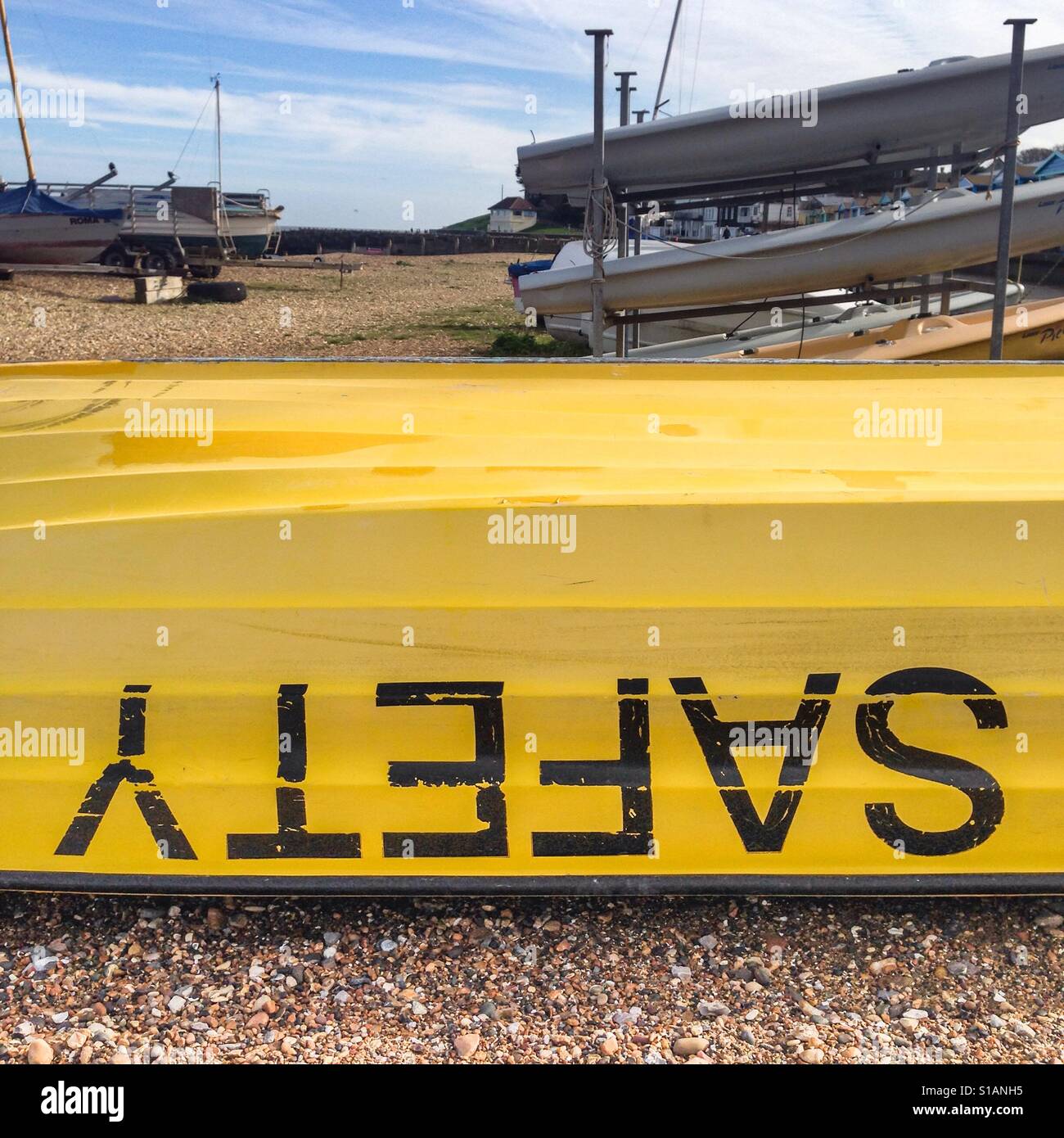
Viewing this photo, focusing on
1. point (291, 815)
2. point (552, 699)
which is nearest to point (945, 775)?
point (552, 699)

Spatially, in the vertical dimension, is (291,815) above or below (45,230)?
below

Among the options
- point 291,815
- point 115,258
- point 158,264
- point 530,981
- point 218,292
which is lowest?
point 530,981

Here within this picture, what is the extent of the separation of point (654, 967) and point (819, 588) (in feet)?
3.56

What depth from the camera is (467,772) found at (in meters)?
2.75

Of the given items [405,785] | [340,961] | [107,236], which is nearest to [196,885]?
[340,961]

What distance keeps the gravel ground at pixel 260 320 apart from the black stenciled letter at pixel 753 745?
35.4 feet

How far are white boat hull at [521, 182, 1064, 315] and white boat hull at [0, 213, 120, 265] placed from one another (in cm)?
2651

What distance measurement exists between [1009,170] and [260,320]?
18.1 metres

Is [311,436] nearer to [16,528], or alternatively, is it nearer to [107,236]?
[16,528]

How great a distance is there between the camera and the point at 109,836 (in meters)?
2.74

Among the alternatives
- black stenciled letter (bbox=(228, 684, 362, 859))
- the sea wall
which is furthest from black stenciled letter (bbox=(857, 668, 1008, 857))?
the sea wall

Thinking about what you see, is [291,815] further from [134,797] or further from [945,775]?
[945,775]

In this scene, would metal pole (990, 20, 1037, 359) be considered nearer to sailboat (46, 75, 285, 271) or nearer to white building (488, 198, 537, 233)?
sailboat (46, 75, 285, 271)

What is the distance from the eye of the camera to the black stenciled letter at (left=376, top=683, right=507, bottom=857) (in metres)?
2.74
